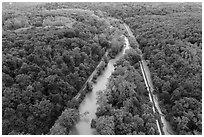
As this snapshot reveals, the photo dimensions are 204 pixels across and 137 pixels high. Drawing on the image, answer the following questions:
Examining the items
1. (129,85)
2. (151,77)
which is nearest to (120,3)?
(151,77)

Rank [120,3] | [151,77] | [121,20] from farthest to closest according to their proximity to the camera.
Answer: [120,3]
[121,20]
[151,77]

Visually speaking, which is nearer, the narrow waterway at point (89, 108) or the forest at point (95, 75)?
the forest at point (95, 75)

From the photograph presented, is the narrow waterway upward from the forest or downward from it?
downward

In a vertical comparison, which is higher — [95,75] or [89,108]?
[95,75]

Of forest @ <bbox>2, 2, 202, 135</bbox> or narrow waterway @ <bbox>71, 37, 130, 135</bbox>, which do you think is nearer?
forest @ <bbox>2, 2, 202, 135</bbox>

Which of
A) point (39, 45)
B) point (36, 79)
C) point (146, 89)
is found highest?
point (39, 45)

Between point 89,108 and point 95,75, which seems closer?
point 89,108

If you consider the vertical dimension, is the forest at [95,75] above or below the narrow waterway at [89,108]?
above

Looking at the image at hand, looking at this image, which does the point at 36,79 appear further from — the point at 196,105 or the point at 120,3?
the point at 120,3
